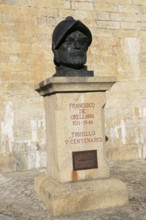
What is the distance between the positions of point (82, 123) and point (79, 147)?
36 centimetres

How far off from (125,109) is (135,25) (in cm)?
260

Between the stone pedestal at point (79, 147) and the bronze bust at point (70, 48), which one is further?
the bronze bust at point (70, 48)

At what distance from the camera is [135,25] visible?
10586 millimetres

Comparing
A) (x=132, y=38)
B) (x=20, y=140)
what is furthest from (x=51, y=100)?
(x=132, y=38)

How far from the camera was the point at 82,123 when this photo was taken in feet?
17.3

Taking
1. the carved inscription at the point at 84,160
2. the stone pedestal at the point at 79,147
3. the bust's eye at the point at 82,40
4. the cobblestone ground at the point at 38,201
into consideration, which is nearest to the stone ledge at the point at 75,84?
the stone pedestal at the point at 79,147

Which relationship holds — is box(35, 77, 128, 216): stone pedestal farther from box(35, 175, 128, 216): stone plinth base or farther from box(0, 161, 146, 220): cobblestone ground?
box(0, 161, 146, 220): cobblestone ground

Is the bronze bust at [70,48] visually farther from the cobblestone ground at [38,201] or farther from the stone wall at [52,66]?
the stone wall at [52,66]

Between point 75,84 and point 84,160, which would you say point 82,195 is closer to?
point 84,160

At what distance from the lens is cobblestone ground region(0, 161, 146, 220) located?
4.75 m

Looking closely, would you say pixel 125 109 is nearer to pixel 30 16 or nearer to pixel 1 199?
pixel 30 16

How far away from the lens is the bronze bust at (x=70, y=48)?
528 cm

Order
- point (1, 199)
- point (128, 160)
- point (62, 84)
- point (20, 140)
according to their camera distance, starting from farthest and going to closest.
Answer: point (128, 160), point (20, 140), point (1, 199), point (62, 84)

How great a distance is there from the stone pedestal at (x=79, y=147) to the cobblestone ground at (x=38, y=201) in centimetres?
18
